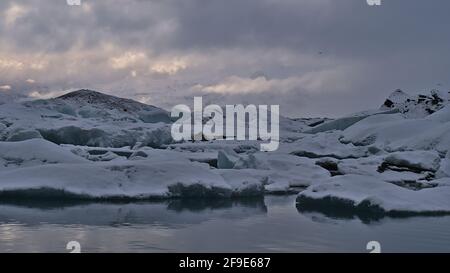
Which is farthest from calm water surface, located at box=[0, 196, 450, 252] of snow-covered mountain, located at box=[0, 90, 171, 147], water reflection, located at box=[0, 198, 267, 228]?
snow-covered mountain, located at box=[0, 90, 171, 147]

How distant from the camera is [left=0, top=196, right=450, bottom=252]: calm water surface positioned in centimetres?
912

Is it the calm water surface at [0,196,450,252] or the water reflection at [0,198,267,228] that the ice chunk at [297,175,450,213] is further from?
the water reflection at [0,198,267,228]

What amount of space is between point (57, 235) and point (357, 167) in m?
17.3

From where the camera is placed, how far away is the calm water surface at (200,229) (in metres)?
9.12

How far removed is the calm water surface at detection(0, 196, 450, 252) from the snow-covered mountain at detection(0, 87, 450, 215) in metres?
0.57

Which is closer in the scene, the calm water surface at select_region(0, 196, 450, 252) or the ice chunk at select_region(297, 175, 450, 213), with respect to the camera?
the calm water surface at select_region(0, 196, 450, 252)

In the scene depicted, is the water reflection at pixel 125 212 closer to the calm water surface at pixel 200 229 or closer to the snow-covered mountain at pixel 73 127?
the calm water surface at pixel 200 229

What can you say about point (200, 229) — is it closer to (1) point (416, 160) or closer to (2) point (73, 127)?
(1) point (416, 160)

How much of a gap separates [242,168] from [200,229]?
991cm

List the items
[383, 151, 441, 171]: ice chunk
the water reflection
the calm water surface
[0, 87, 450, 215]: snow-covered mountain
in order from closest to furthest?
1. the calm water surface
2. the water reflection
3. [0, 87, 450, 215]: snow-covered mountain
4. [383, 151, 441, 171]: ice chunk

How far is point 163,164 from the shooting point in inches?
615

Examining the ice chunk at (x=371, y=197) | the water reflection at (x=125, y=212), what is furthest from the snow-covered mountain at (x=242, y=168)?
the water reflection at (x=125, y=212)

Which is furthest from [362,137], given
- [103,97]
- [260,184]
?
[103,97]
